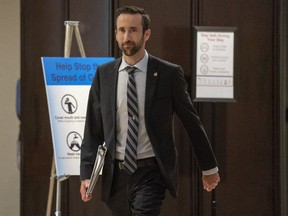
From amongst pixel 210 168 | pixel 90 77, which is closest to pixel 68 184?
pixel 90 77

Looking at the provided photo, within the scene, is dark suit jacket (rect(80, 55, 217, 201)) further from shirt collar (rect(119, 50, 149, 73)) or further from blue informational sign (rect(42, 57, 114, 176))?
blue informational sign (rect(42, 57, 114, 176))

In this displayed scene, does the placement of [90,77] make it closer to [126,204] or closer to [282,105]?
[126,204]

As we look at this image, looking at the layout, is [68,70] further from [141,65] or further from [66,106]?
[141,65]

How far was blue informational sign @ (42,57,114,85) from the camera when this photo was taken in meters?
4.17

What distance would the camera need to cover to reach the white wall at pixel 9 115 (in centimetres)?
573

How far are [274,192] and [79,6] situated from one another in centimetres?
231

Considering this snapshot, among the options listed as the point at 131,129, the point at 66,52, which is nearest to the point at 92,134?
the point at 131,129

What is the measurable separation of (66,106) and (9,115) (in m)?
1.81

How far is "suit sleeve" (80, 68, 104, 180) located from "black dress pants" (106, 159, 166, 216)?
0.20 metres

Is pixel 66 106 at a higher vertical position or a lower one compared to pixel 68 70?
lower

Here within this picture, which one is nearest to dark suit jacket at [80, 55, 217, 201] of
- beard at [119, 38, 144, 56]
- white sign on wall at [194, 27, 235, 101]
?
beard at [119, 38, 144, 56]

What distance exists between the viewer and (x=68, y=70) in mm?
4199

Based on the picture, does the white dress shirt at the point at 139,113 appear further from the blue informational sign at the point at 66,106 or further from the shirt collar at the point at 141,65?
the blue informational sign at the point at 66,106

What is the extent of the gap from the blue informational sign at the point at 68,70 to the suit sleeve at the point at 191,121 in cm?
114
